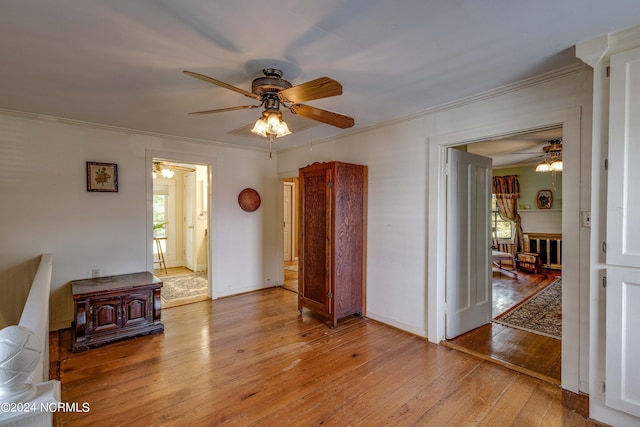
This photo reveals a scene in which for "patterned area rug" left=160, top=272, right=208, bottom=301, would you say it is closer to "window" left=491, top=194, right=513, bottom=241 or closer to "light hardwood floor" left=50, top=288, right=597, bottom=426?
"light hardwood floor" left=50, top=288, right=597, bottom=426

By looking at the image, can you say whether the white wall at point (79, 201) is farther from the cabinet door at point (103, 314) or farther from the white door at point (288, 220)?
the white door at point (288, 220)

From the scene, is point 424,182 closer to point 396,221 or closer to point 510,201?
point 396,221

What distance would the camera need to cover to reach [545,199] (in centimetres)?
665

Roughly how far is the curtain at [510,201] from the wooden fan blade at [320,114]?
6314mm

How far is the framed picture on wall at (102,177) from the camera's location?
3599 millimetres

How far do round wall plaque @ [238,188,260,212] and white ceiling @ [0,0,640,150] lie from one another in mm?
2117

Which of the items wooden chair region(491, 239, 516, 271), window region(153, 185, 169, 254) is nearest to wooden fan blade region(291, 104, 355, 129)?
wooden chair region(491, 239, 516, 271)

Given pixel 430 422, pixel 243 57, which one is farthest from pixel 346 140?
pixel 430 422

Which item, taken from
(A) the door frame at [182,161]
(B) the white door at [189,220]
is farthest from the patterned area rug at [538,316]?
(B) the white door at [189,220]

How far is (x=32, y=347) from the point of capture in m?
0.65

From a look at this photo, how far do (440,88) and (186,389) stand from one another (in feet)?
10.3

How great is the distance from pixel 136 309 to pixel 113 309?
208mm

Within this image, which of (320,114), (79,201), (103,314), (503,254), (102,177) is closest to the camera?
(320,114)

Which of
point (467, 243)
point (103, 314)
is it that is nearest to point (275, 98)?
point (467, 243)
